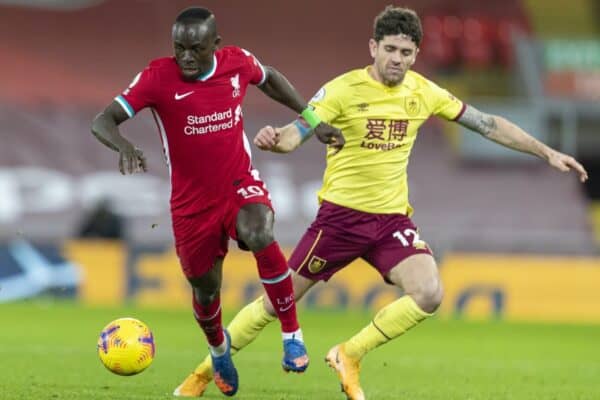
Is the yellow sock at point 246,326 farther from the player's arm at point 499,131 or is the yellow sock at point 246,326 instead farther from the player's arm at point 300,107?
the player's arm at point 499,131

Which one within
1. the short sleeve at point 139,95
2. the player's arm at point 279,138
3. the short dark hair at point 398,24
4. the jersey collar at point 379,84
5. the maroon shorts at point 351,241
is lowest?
the maroon shorts at point 351,241

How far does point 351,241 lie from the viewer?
952cm

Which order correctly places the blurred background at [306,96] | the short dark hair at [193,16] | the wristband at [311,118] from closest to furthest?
the short dark hair at [193,16]
the wristband at [311,118]
the blurred background at [306,96]

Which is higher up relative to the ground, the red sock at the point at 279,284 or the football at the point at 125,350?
the red sock at the point at 279,284

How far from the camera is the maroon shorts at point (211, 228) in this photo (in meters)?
8.71

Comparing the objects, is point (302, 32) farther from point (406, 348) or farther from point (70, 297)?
point (406, 348)

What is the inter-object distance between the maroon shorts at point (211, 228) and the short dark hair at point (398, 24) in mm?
1345

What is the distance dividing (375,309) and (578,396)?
9296mm

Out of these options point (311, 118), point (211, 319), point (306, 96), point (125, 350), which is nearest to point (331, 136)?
point (311, 118)

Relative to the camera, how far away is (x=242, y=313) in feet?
31.7

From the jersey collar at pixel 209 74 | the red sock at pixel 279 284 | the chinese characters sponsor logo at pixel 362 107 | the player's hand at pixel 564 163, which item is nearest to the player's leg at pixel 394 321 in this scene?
the red sock at pixel 279 284

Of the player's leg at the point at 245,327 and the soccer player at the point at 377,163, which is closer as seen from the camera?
the soccer player at the point at 377,163

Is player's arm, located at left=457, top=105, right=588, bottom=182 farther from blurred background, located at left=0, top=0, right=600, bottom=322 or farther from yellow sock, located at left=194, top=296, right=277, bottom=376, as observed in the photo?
blurred background, located at left=0, top=0, right=600, bottom=322

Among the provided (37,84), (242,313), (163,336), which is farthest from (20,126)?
(242,313)
